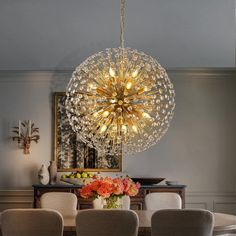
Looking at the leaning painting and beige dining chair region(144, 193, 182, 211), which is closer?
beige dining chair region(144, 193, 182, 211)

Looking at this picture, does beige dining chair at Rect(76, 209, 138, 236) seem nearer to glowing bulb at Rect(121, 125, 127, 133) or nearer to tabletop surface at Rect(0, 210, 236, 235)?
tabletop surface at Rect(0, 210, 236, 235)

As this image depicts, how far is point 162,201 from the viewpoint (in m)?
5.35

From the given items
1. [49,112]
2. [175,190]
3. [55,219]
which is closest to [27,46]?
[49,112]

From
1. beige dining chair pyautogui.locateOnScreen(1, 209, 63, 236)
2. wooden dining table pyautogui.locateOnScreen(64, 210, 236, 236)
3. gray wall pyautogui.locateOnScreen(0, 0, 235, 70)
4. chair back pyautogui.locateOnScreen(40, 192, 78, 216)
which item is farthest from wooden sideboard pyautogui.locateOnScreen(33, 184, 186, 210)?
beige dining chair pyautogui.locateOnScreen(1, 209, 63, 236)

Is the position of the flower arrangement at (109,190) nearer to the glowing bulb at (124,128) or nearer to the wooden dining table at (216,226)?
the wooden dining table at (216,226)

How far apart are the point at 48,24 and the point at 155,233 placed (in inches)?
129

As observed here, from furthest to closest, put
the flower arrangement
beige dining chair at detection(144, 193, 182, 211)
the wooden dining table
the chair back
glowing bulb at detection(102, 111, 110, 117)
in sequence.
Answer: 1. beige dining chair at detection(144, 193, 182, 211)
2. the chair back
3. glowing bulb at detection(102, 111, 110, 117)
4. the flower arrangement
5. the wooden dining table

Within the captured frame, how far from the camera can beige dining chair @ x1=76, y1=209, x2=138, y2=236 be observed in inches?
141

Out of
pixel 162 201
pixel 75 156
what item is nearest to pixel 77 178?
pixel 75 156

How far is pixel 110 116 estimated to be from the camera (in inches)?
187

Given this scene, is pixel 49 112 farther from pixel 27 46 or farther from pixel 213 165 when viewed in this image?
pixel 213 165

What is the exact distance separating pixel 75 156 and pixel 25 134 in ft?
2.29

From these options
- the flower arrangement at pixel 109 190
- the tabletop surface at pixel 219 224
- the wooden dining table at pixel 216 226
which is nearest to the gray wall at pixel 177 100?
the flower arrangement at pixel 109 190

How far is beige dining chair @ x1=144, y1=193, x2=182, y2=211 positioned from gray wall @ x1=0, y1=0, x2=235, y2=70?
69.3 inches
